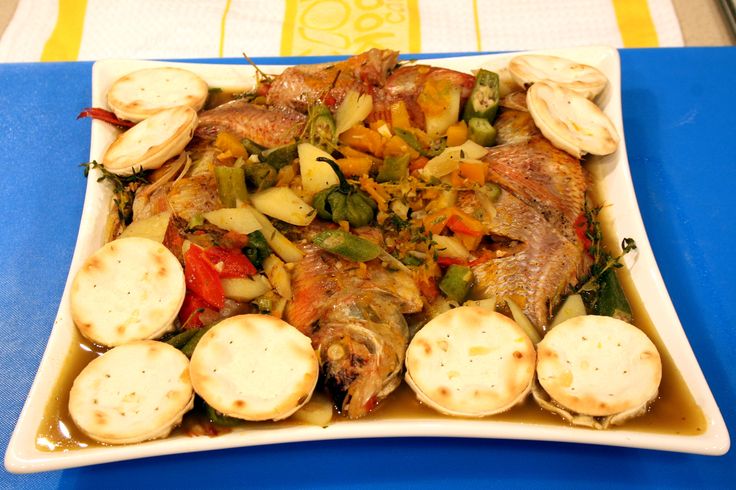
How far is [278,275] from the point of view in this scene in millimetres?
2824

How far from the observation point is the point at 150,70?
359 centimetres

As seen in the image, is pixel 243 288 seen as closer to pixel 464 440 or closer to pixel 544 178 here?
pixel 464 440

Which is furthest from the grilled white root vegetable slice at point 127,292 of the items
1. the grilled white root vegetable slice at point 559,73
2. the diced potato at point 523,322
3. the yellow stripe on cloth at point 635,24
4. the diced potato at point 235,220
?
the yellow stripe on cloth at point 635,24

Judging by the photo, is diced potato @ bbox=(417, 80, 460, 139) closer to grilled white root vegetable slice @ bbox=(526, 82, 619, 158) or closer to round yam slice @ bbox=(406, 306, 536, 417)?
grilled white root vegetable slice @ bbox=(526, 82, 619, 158)

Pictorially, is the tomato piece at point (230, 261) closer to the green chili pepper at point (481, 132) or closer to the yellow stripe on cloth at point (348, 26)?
the green chili pepper at point (481, 132)

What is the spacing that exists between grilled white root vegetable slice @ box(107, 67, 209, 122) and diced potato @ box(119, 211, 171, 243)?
2.37ft

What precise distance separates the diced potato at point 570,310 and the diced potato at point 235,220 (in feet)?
4.63

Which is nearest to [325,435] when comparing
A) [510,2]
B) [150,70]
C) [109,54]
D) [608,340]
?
[608,340]

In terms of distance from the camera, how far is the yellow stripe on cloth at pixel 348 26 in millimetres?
4922

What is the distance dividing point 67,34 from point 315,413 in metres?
4.11

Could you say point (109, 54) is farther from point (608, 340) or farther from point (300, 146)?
point (608, 340)

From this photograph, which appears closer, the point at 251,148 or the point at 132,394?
the point at 132,394

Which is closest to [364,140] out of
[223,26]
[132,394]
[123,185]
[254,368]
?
[123,185]

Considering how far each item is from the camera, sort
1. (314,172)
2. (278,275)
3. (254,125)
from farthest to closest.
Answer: (254,125)
(314,172)
(278,275)
